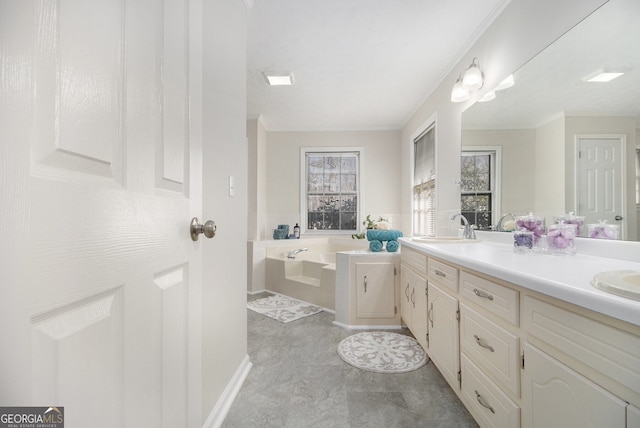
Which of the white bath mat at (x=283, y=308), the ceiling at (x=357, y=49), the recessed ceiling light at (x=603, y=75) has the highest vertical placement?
the ceiling at (x=357, y=49)

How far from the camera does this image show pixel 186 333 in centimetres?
76

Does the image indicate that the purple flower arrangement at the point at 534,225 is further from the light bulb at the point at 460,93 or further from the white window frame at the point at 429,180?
the white window frame at the point at 429,180

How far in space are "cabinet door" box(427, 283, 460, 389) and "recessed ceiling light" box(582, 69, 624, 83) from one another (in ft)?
3.91

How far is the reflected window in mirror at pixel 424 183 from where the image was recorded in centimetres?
316

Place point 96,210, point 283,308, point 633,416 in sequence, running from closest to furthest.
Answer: point 96,210
point 633,416
point 283,308

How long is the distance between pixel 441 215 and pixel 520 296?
76.3 inches

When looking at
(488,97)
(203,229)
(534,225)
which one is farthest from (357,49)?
(203,229)

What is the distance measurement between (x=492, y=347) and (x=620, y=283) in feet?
1.83

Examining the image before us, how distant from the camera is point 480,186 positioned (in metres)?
Result: 2.15

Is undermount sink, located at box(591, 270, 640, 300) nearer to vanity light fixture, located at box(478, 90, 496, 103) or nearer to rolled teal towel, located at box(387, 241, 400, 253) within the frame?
vanity light fixture, located at box(478, 90, 496, 103)

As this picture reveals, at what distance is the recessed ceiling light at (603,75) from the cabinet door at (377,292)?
1.76m

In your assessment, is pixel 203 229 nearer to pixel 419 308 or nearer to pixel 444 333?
pixel 444 333

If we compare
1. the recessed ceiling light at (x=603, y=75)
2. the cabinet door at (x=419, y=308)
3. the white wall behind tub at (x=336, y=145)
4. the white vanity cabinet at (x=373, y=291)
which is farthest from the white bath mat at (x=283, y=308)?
the recessed ceiling light at (x=603, y=75)

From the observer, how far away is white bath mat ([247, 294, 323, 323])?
111 inches
